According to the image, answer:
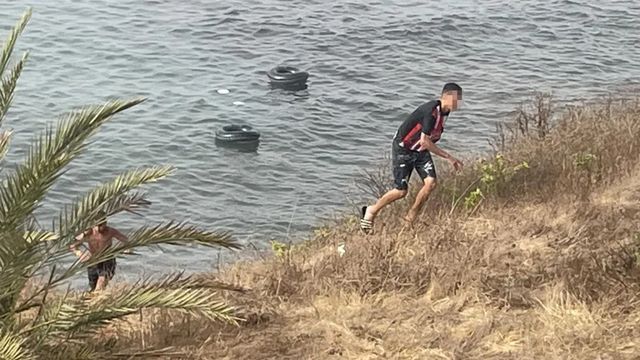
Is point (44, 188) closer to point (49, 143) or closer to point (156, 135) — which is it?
point (49, 143)

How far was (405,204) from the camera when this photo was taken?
11.9m

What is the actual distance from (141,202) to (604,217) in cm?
472

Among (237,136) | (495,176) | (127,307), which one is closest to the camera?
(127,307)

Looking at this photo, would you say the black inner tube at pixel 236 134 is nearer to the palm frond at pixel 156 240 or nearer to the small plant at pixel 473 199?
the small plant at pixel 473 199

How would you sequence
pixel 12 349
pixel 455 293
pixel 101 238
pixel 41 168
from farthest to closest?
pixel 101 238, pixel 455 293, pixel 41 168, pixel 12 349

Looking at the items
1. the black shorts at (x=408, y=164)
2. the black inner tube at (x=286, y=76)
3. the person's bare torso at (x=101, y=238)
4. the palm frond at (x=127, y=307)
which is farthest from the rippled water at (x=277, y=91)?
the palm frond at (x=127, y=307)

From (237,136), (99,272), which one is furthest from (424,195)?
(237,136)

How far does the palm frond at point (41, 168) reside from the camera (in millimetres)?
6137

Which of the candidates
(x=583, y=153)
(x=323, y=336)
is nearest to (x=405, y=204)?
(x=583, y=153)

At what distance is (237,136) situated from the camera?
17703 millimetres

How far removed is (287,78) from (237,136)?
145 inches

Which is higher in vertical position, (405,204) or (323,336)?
(323,336)

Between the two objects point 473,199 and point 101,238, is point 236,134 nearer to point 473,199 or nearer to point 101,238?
point 473,199

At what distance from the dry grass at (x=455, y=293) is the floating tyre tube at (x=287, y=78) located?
1065 centimetres
